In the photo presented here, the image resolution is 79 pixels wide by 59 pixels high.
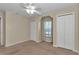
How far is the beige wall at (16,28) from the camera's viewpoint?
98.5 inches

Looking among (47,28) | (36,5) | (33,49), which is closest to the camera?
(36,5)

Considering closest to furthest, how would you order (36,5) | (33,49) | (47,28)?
(36,5), (33,49), (47,28)

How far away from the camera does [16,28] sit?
8.43 feet

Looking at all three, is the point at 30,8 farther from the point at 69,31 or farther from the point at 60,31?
the point at 69,31

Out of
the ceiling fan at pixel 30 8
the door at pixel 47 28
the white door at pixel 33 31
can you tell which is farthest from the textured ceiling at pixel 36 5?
the white door at pixel 33 31

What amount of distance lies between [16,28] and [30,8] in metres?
0.53

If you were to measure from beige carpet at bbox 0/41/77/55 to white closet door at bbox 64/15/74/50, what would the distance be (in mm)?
126

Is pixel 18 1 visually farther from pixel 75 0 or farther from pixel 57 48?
pixel 57 48

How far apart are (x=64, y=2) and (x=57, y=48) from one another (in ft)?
3.07

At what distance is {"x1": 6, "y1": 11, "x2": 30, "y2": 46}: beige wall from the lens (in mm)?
2502

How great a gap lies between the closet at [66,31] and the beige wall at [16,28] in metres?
0.67

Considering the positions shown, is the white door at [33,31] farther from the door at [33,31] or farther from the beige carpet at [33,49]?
the beige carpet at [33,49]

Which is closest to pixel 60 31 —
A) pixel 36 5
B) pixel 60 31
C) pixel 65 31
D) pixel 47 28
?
pixel 60 31
